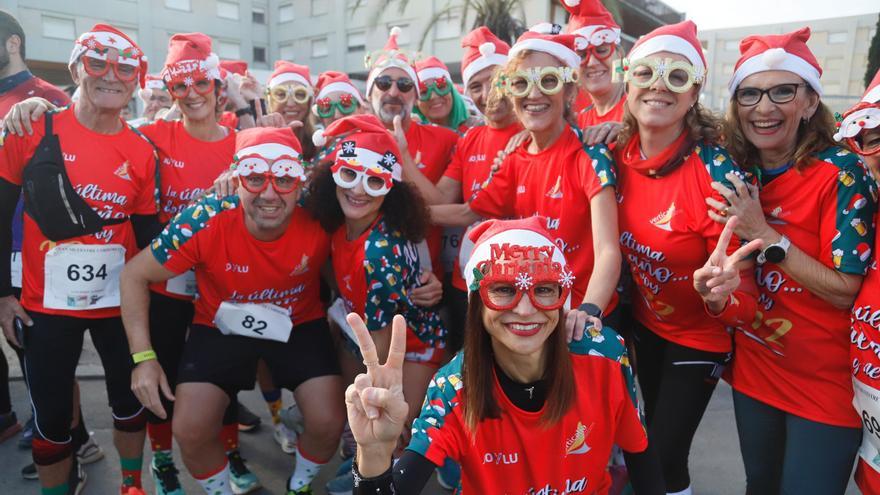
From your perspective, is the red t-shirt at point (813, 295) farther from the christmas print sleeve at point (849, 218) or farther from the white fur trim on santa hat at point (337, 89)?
the white fur trim on santa hat at point (337, 89)

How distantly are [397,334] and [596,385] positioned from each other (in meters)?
0.81

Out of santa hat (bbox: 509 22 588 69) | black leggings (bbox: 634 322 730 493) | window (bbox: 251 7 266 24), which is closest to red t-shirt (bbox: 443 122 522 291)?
santa hat (bbox: 509 22 588 69)

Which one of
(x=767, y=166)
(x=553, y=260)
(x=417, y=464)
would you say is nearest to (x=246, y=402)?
(x=417, y=464)

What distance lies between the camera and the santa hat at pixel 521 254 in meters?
1.93

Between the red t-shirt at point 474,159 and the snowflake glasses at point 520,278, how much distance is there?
1356 millimetres

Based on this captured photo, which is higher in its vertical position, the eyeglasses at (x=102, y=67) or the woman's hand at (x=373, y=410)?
the eyeglasses at (x=102, y=67)

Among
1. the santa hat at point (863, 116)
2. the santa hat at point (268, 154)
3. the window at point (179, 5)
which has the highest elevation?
the window at point (179, 5)

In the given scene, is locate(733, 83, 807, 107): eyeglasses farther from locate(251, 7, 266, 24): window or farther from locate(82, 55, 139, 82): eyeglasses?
locate(251, 7, 266, 24): window

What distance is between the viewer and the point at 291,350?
10.8ft

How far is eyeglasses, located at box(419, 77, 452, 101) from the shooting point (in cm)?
454

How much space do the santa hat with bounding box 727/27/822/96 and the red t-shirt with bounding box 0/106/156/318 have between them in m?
3.22

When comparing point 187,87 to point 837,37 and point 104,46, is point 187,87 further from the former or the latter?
point 837,37

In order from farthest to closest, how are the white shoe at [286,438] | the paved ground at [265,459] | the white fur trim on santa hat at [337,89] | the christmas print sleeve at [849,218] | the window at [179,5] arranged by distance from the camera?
1. the window at [179,5]
2. the white fur trim on santa hat at [337,89]
3. the white shoe at [286,438]
4. the paved ground at [265,459]
5. the christmas print sleeve at [849,218]

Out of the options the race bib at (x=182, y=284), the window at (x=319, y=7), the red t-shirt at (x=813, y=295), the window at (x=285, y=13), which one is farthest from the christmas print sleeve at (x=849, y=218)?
the window at (x=285, y=13)
